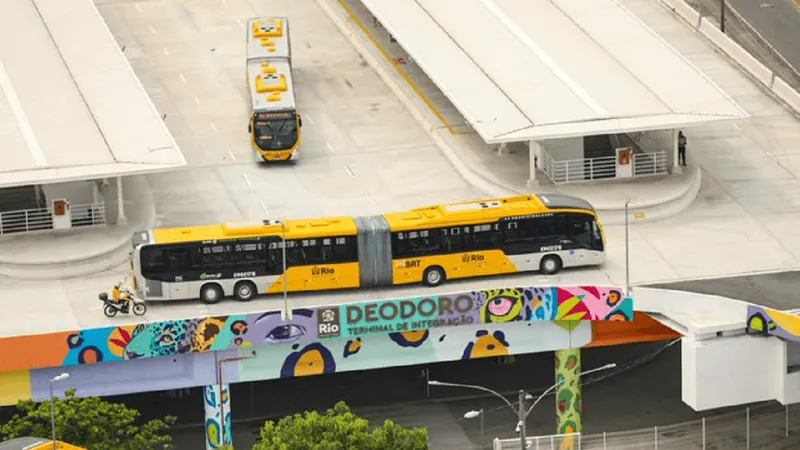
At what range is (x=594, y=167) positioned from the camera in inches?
4493

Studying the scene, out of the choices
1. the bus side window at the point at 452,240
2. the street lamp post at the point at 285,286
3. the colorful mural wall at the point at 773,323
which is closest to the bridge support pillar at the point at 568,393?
the bus side window at the point at 452,240

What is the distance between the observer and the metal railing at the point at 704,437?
101 metres

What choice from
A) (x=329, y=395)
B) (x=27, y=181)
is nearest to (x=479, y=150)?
(x=329, y=395)

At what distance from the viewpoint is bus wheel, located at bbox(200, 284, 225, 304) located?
4013 inches

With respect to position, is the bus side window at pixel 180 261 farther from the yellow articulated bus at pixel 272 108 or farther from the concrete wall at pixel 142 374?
the yellow articulated bus at pixel 272 108

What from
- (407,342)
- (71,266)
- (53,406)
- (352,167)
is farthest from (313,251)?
(352,167)

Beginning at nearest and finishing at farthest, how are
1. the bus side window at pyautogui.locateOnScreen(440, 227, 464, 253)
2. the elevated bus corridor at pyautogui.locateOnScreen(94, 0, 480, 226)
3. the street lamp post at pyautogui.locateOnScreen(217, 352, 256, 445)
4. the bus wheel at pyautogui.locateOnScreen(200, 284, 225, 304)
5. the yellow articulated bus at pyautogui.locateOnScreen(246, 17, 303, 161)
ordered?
the street lamp post at pyautogui.locateOnScreen(217, 352, 256, 445) < the bus wheel at pyautogui.locateOnScreen(200, 284, 225, 304) < the bus side window at pyautogui.locateOnScreen(440, 227, 464, 253) < the elevated bus corridor at pyautogui.locateOnScreen(94, 0, 480, 226) < the yellow articulated bus at pyautogui.locateOnScreen(246, 17, 303, 161)

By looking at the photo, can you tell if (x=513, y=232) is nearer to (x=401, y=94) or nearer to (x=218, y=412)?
(x=218, y=412)

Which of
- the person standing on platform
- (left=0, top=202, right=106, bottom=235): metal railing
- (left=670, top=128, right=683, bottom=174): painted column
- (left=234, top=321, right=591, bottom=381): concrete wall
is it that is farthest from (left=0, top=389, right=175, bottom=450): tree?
the person standing on platform

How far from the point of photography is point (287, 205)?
11325cm

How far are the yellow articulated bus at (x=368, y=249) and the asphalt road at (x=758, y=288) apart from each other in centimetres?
453

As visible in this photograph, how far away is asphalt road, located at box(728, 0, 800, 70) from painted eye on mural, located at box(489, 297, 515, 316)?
4188 centimetres

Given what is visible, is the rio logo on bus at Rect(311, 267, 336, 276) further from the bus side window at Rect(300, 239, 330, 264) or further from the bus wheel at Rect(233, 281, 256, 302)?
the bus wheel at Rect(233, 281, 256, 302)

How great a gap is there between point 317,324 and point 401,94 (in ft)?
93.2
